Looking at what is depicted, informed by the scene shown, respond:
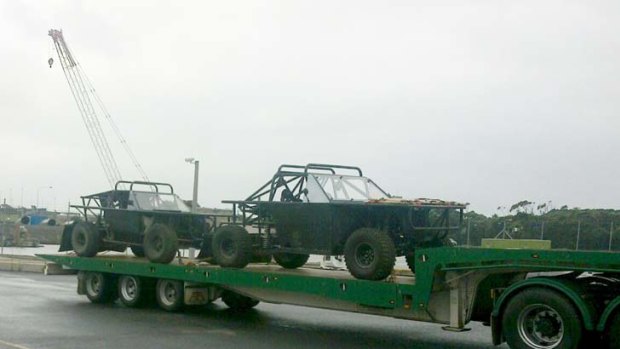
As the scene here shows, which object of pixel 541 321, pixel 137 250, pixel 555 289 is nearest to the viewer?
pixel 555 289

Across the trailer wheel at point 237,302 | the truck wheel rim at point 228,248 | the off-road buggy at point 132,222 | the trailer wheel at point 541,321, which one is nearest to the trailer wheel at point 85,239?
the off-road buggy at point 132,222

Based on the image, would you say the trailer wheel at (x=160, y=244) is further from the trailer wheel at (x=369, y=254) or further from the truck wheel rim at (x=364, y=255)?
the truck wheel rim at (x=364, y=255)

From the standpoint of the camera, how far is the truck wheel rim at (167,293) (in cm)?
1470

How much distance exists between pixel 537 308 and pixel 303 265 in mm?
6133

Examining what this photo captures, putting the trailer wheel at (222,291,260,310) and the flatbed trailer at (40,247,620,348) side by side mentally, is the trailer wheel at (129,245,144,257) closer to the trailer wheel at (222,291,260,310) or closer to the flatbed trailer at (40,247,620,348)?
the trailer wheel at (222,291,260,310)

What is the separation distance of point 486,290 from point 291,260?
4.89 m

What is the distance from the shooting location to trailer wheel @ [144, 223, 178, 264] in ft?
49.1

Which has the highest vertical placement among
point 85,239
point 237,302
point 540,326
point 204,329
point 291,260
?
point 85,239

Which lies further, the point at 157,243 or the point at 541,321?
the point at 157,243

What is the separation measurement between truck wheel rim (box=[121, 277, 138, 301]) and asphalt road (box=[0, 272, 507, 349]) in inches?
9.5

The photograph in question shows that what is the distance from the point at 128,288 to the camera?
15578 mm

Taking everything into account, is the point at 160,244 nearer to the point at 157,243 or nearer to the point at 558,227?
the point at 157,243

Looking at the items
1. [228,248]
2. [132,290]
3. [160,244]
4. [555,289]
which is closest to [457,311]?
[555,289]

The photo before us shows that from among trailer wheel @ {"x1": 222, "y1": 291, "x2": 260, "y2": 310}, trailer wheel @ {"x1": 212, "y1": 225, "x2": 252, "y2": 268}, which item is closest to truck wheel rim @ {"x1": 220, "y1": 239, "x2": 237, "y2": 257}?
trailer wheel @ {"x1": 212, "y1": 225, "x2": 252, "y2": 268}
